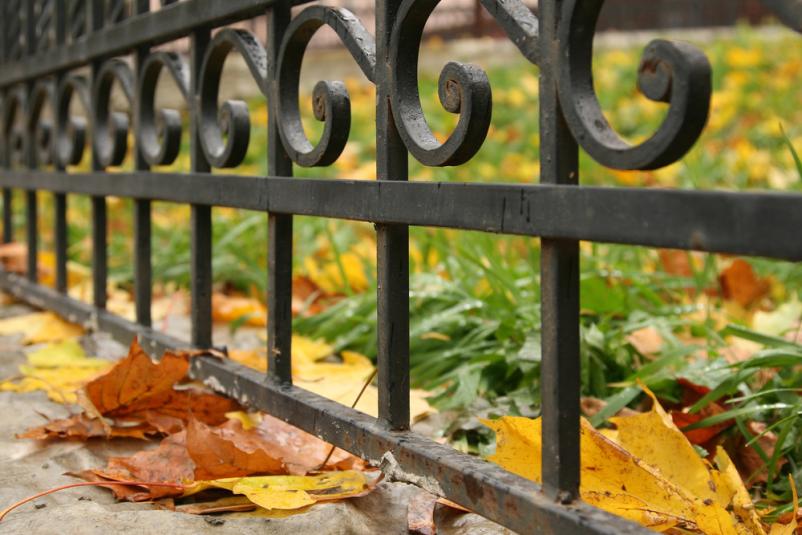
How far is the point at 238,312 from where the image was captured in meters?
2.42

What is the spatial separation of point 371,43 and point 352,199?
209mm

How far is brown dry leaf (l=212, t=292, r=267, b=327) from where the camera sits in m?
2.38

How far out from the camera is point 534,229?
3.06 ft

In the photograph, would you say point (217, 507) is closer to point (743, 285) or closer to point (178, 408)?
point (178, 408)

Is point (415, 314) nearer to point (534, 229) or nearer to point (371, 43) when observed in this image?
point (371, 43)

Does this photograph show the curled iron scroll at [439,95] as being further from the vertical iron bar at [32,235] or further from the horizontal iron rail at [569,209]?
the vertical iron bar at [32,235]

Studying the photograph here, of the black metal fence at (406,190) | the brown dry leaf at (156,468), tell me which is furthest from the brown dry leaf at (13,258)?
the brown dry leaf at (156,468)

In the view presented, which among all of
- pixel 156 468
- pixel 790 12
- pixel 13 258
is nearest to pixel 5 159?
pixel 13 258

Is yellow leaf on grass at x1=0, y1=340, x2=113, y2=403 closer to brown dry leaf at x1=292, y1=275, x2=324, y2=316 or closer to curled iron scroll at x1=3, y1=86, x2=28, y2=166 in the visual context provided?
brown dry leaf at x1=292, y1=275, x2=324, y2=316

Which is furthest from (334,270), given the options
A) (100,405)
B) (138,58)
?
(100,405)

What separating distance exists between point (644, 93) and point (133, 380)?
101 cm

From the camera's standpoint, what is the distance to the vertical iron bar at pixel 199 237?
5.47ft

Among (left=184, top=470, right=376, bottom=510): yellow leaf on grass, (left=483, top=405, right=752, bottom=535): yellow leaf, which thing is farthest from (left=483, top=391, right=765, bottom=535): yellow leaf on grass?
(left=184, top=470, right=376, bottom=510): yellow leaf on grass

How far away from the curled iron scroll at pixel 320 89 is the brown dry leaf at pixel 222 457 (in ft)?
1.33
